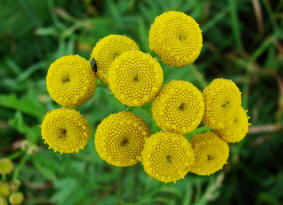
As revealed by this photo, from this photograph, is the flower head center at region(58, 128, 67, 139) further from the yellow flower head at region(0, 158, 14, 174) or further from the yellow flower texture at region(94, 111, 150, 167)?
the yellow flower head at region(0, 158, 14, 174)

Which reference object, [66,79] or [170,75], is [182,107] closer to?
[66,79]

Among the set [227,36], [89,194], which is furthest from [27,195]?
[227,36]

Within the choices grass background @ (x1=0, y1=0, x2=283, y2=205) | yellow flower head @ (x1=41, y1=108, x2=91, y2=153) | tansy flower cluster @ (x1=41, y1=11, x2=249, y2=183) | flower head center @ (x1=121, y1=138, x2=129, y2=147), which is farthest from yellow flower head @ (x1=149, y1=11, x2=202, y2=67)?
grass background @ (x1=0, y1=0, x2=283, y2=205)

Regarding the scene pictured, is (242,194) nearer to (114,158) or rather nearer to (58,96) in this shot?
(114,158)

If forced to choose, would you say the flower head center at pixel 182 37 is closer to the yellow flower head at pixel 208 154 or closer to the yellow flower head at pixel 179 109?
the yellow flower head at pixel 179 109

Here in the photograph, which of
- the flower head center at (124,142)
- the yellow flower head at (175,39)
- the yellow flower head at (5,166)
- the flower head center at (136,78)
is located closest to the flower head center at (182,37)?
the yellow flower head at (175,39)

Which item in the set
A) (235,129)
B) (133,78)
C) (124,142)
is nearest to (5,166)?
(124,142)
